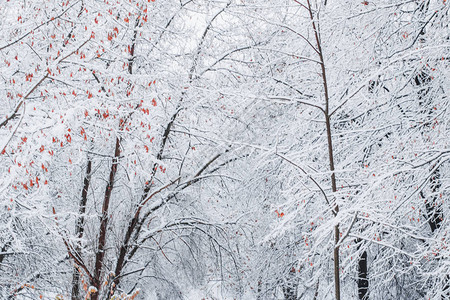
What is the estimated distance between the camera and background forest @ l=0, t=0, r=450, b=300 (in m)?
4.27

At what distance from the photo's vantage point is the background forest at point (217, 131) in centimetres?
427

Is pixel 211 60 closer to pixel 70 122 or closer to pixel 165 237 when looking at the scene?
pixel 70 122

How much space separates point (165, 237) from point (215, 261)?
5.89ft

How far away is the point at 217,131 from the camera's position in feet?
22.2

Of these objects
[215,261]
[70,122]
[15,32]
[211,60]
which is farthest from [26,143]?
[215,261]

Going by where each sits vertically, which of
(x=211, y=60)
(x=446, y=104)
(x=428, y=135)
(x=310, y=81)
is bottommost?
(x=428, y=135)

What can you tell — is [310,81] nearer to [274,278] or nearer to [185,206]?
[185,206]

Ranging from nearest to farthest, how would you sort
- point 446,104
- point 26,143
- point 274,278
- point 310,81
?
point 26,143 < point 446,104 < point 310,81 < point 274,278

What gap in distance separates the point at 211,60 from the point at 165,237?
428 centimetres

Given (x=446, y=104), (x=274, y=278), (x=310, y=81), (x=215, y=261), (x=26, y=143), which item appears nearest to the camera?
(x=26, y=143)

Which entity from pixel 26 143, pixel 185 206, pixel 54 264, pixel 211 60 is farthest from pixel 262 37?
pixel 54 264

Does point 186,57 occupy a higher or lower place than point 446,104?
higher

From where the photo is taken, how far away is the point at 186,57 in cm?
696

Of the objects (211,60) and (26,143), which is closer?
(26,143)
